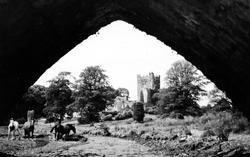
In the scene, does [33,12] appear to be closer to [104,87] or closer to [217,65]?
[217,65]

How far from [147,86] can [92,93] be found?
31985 mm

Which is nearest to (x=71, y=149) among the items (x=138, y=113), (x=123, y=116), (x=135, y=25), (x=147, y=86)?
(x=135, y=25)

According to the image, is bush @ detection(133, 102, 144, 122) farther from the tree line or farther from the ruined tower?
the ruined tower

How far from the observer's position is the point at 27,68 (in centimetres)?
1324

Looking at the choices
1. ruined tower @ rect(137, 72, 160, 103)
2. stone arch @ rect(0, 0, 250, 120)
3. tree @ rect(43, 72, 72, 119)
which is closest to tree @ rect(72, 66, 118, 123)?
tree @ rect(43, 72, 72, 119)

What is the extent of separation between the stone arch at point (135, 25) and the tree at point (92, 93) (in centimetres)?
3968

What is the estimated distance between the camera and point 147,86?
8706 centimetres

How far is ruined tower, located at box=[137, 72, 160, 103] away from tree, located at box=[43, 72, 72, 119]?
72.0 feet

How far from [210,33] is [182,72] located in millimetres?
48804

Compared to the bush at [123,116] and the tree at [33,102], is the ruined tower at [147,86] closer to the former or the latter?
the tree at [33,102]

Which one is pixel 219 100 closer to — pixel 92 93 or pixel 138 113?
pixel 138 113

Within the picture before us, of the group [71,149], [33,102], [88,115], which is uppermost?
[33,102]

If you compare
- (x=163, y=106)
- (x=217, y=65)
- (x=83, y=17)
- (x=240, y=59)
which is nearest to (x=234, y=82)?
(x=217, y=65)

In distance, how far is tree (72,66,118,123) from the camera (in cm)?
5394
